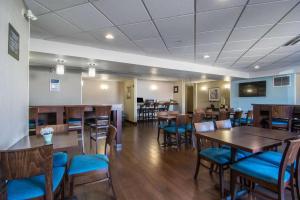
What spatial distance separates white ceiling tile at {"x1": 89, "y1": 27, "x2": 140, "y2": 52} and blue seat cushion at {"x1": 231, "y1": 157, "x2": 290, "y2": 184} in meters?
2.70

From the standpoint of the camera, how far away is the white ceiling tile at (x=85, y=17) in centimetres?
207

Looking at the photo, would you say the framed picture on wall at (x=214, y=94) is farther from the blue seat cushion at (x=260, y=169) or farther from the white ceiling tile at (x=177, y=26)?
the blue seat cushion at (x=260, y=169)

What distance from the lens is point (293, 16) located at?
87.8 inches

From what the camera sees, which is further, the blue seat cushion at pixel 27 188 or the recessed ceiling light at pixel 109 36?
the recessed ceiling light at pixel 109 36

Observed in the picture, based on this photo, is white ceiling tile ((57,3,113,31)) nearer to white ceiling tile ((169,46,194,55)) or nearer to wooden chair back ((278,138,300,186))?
white ceiling tile ((169,46,194,55))

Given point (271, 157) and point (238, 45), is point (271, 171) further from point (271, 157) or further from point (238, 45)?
point (238, 45)

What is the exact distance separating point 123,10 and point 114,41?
3.79 feet

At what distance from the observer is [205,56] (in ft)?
14.4

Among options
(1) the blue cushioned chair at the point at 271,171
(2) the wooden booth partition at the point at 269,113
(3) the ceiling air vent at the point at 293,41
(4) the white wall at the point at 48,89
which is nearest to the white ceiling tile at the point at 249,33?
(3) the ceiling air vent at the point at 293,41

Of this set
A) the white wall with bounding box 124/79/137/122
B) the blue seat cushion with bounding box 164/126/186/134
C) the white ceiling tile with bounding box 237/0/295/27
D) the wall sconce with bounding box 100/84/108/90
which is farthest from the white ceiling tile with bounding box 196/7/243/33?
the wall sconce with bounding box 100/84/108/90

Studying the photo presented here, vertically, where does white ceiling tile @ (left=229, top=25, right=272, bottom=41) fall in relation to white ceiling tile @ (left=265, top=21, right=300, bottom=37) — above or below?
above

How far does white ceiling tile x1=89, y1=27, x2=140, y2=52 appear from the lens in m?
2.74

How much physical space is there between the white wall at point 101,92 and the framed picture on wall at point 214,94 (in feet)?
18.1

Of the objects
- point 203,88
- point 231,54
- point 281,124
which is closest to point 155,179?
point 281,124
